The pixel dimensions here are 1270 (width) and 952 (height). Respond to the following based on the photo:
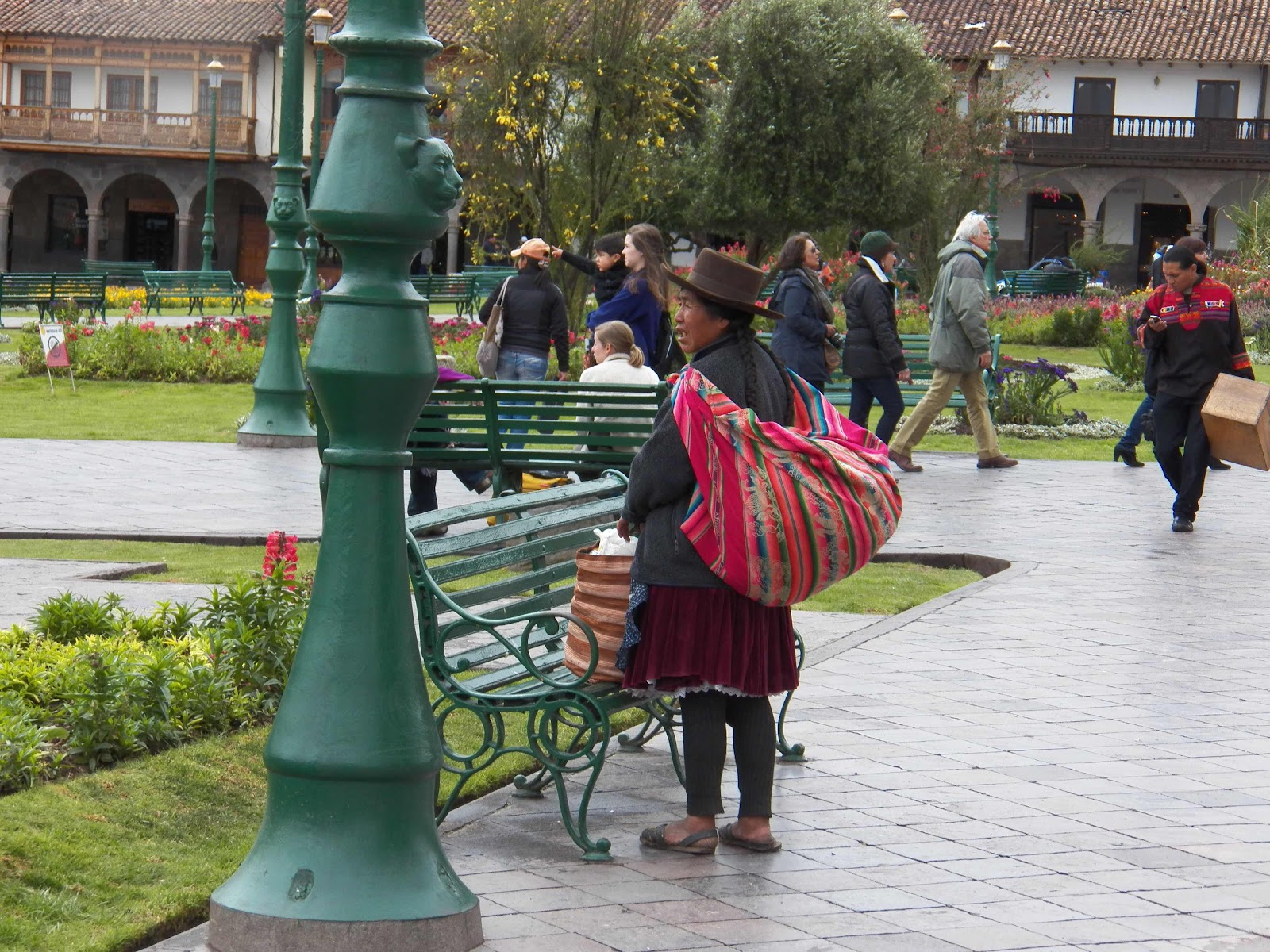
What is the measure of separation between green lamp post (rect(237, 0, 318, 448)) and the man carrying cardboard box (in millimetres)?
6015

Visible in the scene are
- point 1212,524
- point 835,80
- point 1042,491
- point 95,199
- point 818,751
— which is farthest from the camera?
point 95,199

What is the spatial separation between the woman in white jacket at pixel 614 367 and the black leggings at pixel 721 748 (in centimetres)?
424

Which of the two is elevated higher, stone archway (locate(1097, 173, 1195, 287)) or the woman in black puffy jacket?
stone archway (locate(1097, 173, 1195, 287))

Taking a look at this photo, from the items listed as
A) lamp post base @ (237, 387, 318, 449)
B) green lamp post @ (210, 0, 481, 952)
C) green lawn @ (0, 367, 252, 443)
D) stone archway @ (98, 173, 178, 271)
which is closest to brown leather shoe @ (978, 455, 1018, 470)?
lamp post base @ (237, 387, 318, 449)

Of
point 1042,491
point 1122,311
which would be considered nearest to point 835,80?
point 1122,311

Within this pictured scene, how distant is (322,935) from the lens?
3455 mm

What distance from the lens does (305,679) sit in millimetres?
3613

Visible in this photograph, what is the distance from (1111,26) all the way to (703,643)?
51.2 metres

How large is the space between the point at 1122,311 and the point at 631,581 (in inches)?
905

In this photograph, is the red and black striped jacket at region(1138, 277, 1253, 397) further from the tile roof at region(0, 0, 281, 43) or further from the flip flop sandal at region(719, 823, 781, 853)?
the tile roof at region(0, 0, 281, 43)

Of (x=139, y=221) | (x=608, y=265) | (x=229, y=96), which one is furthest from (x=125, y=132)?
(x=608, y=265)

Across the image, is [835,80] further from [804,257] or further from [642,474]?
[642,474]

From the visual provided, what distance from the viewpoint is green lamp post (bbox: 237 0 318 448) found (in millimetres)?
13422

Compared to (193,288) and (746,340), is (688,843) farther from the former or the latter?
(193,288)
